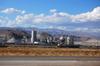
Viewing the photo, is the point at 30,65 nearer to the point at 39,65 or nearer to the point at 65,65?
the point at 39,65

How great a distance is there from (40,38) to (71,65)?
141 meters

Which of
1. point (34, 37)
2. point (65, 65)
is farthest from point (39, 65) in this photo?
point (34, 37)

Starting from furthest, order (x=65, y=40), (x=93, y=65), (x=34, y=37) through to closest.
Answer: (x=34, y=37) < (x=65, y=40) < (x=93, y=65)

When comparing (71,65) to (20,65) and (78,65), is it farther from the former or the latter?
(20,65)

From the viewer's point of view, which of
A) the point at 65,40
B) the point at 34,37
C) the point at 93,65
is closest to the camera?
the point at 93,65

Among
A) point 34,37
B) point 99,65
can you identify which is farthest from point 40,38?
point 99,65

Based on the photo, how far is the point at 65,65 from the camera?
1994 cm

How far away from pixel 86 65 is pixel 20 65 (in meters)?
4.77

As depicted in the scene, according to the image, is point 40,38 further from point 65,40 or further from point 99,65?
point 99,65

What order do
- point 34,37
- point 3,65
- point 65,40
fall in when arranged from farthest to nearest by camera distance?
point 34,37 → point 65,40 → point 3,65

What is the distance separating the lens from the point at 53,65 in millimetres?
19703

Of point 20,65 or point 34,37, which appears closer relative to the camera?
point 20,65

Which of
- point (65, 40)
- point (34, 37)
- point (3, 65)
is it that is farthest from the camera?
point (34, 37)

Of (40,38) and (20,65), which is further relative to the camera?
(40,38)
